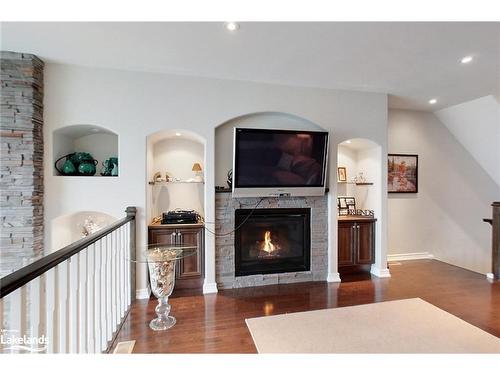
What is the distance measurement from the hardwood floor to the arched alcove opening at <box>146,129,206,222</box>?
4.29ft

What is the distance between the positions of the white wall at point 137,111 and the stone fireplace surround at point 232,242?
0.13 meters

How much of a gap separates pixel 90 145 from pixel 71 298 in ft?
8.03

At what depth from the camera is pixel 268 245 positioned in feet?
12.4

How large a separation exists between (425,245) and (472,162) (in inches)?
75.3

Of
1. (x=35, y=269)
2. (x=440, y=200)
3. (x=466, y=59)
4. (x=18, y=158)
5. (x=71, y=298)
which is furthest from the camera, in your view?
(x=440, y=200)

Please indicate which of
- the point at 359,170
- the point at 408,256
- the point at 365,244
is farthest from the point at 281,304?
the point at 408,256

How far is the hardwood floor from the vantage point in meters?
2.31

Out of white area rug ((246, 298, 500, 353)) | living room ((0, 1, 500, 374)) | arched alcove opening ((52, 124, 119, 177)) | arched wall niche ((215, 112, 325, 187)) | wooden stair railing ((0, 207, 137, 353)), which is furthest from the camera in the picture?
arched wall niche ((215, 112, 325, 187))

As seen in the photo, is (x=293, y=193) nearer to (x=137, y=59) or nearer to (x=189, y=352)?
(x=189, y=352)

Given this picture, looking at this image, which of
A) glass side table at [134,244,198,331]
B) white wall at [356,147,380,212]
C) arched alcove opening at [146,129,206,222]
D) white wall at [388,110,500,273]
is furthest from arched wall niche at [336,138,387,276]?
glass side table at [134,244,198,331]

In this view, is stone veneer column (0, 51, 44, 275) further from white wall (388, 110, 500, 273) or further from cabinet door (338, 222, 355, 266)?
white wall (388, 110, 500, 273)

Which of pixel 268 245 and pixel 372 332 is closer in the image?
pixel 372 332

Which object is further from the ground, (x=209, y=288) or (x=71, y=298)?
(x=71, y=298)

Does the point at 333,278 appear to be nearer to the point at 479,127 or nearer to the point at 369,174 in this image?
the point at 369,174
